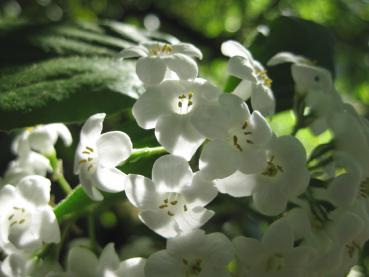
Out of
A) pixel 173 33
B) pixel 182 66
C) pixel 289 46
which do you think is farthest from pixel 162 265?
pixel 173 33

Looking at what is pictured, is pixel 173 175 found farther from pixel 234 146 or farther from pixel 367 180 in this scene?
pixel 367 180

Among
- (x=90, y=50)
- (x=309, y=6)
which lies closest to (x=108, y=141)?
(x=90, y=50)

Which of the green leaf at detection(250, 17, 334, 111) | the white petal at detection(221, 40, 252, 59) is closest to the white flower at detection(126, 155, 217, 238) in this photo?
the white petal at detection(221, 40, 252, 59)

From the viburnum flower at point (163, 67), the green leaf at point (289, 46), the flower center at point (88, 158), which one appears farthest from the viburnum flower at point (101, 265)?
the green leaf at point (289, 46)

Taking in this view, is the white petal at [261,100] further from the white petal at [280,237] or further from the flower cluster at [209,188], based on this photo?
the white petal at [280,237]

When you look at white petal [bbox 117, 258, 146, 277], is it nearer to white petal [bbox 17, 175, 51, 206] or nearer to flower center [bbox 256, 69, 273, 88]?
white petal [bbox 17, 175, 51, 206]

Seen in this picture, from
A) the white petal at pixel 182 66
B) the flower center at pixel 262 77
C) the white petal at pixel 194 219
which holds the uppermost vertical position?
the white petal at pixel 182 66

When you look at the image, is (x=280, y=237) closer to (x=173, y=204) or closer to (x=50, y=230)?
(x=173, y=204)
